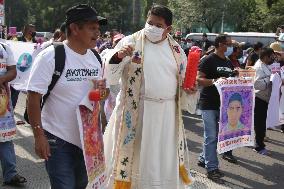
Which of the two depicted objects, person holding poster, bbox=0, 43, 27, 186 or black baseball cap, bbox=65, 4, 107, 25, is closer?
black baseball cap, bbox=65, 4, 107, 25

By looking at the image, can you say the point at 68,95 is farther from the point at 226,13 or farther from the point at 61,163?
the point at 226,13

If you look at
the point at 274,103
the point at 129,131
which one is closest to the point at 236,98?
the point at 274,103

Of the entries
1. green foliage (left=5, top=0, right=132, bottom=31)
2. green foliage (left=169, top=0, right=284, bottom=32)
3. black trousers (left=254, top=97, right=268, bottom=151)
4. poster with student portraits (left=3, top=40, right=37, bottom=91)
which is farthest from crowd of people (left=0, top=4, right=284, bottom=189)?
green foliage (left=5, top=0, right=132, bottom=31)

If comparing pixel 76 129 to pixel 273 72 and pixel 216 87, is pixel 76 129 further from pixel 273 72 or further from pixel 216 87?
pixel 273 72

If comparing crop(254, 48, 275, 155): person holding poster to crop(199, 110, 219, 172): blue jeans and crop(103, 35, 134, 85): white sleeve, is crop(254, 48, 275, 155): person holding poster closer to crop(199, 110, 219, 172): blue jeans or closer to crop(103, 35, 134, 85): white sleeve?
crop(199, 110, 219, 172): blue jeans

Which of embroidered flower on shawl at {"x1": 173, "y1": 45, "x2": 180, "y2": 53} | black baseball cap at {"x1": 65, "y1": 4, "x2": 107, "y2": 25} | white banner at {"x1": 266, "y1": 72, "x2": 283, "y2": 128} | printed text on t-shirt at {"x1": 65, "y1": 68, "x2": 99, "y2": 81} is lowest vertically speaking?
white banner at {"x1": 266, "y1": 72, "x2": 283, "y2": 128}

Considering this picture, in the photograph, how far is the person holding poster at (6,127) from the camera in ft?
17.1

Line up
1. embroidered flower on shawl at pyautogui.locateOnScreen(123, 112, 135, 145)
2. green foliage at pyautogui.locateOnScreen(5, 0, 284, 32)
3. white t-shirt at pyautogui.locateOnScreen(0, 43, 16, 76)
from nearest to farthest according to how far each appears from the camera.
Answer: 1. embroidered flower on shawl at pyautogui.locateOnScreen(123, 112, 135, 145)
2. white t-shirt at pyautogui.locateOnScreen(0, 43, 16, 76)
3. green foliage at pyautogui.locateOnScreen(5, 0, 284, 32)

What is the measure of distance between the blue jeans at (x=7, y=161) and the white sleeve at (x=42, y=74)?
226 centimetres

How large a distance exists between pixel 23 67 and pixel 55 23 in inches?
2240

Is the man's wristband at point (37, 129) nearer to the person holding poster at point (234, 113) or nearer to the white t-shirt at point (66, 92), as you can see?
the white t-shirt at point (66, 92)

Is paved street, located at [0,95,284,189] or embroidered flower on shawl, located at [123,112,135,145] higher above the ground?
embroidered flower on shawl, located at [123,112,135,145]

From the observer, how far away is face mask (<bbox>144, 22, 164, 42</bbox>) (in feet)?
14.8

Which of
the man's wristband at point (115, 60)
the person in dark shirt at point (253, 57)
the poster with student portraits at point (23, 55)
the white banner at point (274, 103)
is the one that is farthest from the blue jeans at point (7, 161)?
the person in dark shirt at point (253, 57)
